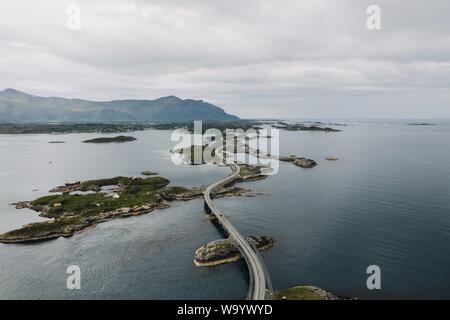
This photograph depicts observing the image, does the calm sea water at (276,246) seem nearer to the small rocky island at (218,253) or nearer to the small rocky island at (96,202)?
the small rocky island at (218,253)

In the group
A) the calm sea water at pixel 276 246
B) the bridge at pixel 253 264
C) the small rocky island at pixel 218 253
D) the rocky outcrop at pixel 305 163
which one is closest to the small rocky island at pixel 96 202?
the calm sea water at pixel 276 246

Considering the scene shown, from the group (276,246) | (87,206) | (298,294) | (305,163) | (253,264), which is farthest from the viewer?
(305,163)

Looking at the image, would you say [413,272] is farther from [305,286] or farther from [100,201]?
[100,201]

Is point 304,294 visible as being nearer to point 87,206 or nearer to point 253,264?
point 253,264

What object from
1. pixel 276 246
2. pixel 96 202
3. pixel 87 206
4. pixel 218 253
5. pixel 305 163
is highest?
pixel 305 163

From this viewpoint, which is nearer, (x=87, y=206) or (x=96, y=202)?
(x=87, y=206)

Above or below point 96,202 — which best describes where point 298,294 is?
below
